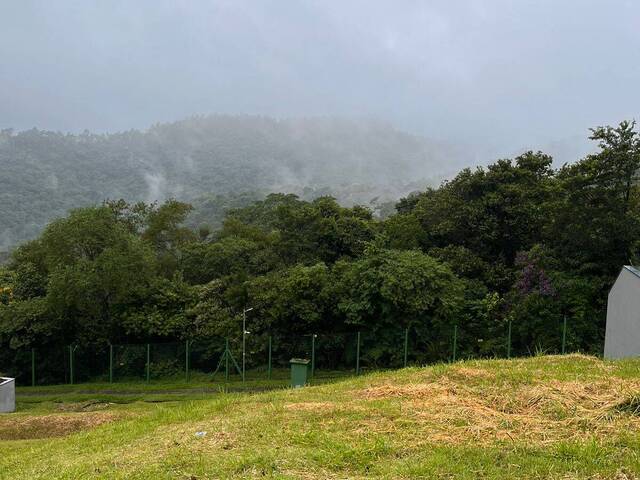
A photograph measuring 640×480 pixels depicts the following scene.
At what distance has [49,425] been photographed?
13859mm

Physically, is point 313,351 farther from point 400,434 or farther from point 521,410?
point 400,434

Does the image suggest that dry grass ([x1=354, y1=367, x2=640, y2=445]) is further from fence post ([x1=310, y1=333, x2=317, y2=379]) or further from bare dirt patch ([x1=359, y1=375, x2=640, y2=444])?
fence post ([x1=310, y1=333, x2=317, y2=379])

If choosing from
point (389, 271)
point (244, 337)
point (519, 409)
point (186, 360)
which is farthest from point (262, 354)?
point (519, 409)

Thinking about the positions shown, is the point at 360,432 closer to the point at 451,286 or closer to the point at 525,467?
the point at 525,467

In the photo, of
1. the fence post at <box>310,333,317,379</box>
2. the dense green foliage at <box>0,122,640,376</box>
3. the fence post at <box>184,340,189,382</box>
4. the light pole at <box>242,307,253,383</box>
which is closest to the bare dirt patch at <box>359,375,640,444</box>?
the dense green foliage at <box>0,122,640,376</box>

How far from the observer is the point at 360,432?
20.0 ft

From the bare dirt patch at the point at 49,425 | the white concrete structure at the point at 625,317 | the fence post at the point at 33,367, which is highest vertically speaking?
the white concrete structure at the point at 625,317

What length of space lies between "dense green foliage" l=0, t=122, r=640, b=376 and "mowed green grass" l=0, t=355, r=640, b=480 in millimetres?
12798

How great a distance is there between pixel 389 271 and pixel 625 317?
8.86 metres

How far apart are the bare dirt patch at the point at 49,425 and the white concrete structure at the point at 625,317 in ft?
46.8

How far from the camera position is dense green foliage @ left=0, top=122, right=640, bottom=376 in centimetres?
2142

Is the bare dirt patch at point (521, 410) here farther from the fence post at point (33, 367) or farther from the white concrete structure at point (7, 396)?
the fence post at point (33, 367)

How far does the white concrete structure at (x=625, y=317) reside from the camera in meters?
16.4

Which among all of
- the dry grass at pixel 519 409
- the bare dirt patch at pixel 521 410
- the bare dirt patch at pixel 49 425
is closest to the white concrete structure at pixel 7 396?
the bare dirt patch at pixel 49 425
